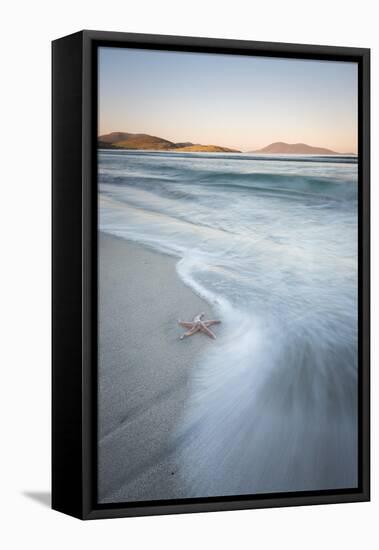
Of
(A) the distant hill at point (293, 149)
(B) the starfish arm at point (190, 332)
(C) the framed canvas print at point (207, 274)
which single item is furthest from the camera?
(A) the distant hill at point (293, 149)

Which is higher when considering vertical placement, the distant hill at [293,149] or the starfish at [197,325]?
the distant hill at [293,149]

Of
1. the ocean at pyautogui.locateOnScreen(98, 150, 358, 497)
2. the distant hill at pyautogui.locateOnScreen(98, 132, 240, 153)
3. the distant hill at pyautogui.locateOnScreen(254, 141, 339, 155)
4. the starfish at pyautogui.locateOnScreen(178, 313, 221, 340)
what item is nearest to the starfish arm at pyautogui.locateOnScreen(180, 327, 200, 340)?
the starfish at pyautogui.locateOnScreen(178, 313, 221, 340)

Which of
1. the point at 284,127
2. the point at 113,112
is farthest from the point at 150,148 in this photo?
the point at 284,127

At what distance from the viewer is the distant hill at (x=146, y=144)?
7.94m

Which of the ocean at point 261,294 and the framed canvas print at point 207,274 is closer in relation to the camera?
the framed canvas print at point 207,274

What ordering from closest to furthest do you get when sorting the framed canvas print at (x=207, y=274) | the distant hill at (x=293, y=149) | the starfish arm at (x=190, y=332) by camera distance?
1. the framed canvas print at (x=207, y=274)
2. the starfish arm at (x=190, y=332)
3. the distant hill at (x=293, y=149)

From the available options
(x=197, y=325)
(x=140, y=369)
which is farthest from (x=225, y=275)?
(x=140, y=369)

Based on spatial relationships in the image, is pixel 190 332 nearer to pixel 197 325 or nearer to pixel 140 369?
pixel 197 325

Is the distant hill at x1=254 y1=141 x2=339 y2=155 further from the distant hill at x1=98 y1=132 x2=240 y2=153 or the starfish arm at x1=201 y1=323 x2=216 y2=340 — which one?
the starfish arm at x1=201 y1=323 x2=216 y2=340

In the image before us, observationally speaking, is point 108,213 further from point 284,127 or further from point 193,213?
point 284,127

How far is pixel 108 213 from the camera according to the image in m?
7.95

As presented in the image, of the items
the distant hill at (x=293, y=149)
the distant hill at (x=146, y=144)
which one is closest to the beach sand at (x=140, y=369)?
the distant hill at (x=146, y=144)

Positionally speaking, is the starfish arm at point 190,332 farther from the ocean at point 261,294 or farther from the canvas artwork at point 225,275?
the ocean at point 261,294

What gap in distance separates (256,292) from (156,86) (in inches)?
50.8
